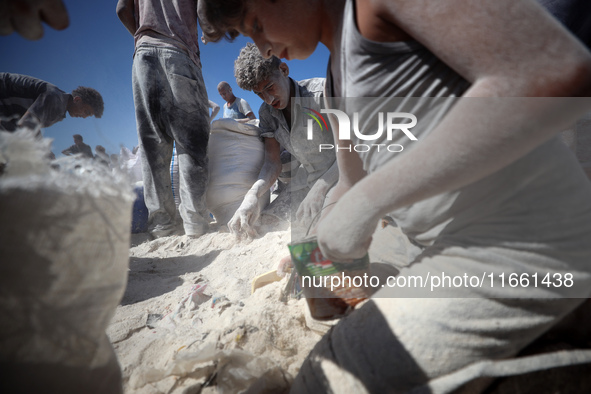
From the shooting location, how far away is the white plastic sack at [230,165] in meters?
3.23

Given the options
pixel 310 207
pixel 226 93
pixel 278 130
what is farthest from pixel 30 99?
pixel 226 93

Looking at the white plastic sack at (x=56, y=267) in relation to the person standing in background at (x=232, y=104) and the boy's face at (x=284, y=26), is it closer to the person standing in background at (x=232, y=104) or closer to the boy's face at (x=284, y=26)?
the boy's face at (x=284, y=26)

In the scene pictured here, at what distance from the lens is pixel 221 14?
0.92 meters

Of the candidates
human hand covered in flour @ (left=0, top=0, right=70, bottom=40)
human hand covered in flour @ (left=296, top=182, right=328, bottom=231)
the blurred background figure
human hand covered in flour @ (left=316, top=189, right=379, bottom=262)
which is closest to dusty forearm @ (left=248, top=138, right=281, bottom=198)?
human hand covered in flour @ (left=296, top=182, right=328, bottom=231)

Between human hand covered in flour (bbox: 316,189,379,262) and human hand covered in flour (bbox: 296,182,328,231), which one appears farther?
human hand covered in flour (bbox: 296,182,328,231)

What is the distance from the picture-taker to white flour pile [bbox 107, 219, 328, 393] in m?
0.92

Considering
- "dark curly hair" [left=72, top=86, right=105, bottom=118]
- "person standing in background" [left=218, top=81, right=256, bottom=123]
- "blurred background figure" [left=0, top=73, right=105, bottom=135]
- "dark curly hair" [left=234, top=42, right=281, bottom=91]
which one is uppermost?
"person standing in background" [left=218, top=81, right=256, bottom=123]

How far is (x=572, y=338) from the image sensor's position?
2.28 ft

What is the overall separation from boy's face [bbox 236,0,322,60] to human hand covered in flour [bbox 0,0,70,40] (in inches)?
20.8

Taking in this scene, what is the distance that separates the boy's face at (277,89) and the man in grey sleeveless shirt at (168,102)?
93 centimetres

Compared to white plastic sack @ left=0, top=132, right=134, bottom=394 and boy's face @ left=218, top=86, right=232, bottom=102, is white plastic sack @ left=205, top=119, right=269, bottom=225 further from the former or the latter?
boy's face @ left=218, top=86, right=232, bottom=102

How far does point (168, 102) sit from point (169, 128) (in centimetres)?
28

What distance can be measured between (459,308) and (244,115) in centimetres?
585

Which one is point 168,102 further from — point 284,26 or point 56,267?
point 56,267
